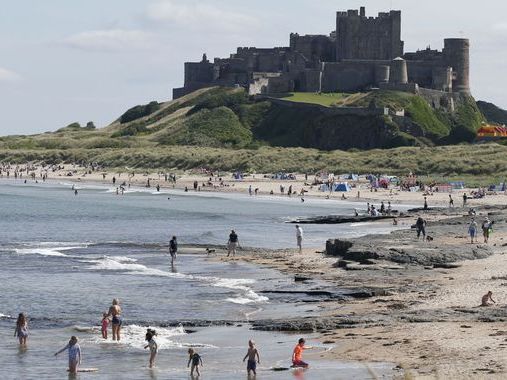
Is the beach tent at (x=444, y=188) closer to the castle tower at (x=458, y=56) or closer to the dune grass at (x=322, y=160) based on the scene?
the dune grass at (x=322, y=160)

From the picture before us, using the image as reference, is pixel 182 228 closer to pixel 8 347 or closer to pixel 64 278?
pixel 64 278

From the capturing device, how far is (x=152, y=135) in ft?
477

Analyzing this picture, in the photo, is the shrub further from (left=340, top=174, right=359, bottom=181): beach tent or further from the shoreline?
the shoreline

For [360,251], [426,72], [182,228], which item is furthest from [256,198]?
[426,72]

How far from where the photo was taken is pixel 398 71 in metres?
137

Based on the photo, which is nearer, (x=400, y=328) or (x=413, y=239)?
(x=400, y=328)

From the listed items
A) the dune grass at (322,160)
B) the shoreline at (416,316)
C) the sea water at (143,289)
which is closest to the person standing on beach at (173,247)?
the sea water at (143,289)

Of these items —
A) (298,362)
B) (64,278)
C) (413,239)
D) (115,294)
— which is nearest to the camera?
(298,362)

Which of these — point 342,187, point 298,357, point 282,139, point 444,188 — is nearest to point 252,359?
point 298,357

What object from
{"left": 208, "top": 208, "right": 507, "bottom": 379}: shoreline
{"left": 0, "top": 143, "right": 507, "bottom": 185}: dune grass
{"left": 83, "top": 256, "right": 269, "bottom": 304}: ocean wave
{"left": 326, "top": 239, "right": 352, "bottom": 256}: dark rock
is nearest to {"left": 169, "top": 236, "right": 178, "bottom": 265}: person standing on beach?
{"left": 83, "top": 256, "right": 269, "bottom": 304}: ocean wave

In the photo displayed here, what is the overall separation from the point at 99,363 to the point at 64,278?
14.8 metres

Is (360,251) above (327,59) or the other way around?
the other way around

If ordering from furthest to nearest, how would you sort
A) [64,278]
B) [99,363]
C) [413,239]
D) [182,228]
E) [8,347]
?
1. [182,228]
2. [413,239]
3. [64,278]
4. [8,347]
5. [99,363]

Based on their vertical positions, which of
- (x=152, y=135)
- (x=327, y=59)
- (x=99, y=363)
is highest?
(x=327, y=59)
